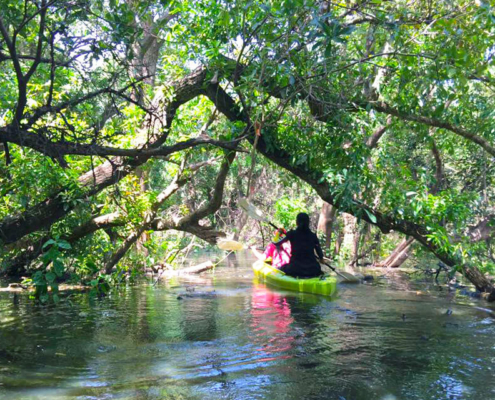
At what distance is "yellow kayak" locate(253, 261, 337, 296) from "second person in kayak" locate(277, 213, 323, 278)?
26 cm

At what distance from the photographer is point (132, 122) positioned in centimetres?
948

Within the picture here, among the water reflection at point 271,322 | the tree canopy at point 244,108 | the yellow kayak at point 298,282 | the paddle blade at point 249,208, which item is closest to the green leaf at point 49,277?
the tree canopy at point 244,108

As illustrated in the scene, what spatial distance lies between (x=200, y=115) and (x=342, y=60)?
5.06 metres

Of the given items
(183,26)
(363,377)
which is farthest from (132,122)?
(363,377)

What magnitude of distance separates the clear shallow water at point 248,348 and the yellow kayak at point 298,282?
1.63 feet

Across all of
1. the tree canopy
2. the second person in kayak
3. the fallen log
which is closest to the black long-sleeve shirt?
the second person in kayak

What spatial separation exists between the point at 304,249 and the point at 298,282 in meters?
0.69

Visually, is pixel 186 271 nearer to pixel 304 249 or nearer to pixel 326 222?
pixel 326 222

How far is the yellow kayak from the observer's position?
10133mm

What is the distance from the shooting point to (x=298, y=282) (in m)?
10.6

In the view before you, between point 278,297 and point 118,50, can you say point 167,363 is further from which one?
point 278,297

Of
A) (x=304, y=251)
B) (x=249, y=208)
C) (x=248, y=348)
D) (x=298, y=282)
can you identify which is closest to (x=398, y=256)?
(x=304, y=251)

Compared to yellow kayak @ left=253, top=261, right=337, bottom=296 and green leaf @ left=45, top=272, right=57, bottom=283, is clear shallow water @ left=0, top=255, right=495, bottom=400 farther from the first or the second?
green leaf @ left=45, top=272, right=57, bottom=283

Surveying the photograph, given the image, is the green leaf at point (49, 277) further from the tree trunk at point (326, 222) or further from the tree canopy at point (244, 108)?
the tree trunk at point (326, 222)
